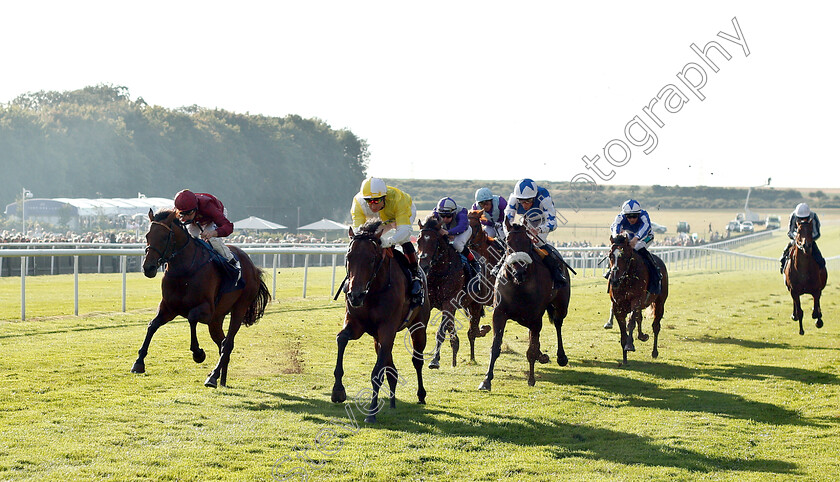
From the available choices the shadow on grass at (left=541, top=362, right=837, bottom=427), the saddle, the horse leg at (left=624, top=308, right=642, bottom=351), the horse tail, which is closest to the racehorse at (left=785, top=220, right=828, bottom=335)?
the horse leg at (left=624, top=308, right=642, bottom=351)

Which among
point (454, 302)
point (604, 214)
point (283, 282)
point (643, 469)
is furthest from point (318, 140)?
point (643, 469)

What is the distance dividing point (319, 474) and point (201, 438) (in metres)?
1.15

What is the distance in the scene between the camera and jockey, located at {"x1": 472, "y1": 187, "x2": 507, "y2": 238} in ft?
35.4

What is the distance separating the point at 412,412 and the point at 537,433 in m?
1.10

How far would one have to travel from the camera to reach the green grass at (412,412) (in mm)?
5348

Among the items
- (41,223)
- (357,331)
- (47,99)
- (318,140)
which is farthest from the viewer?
(318,140)

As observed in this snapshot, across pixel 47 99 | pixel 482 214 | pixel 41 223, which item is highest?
pixel 47 99

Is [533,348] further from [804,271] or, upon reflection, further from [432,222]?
[804,271]

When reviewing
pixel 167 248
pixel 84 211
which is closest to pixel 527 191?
pixel 167 248

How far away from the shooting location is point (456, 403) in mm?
7430

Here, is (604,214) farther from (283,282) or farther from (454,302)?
(454,302)

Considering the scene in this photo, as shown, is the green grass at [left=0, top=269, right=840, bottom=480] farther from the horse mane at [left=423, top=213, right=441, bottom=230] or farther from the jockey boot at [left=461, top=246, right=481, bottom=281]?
the horse mane at [left=423, top=213, right=441, bottom=230]

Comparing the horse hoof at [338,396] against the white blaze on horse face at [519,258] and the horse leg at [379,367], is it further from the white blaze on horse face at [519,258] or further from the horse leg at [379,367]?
the white blaze on horse face at [519,258]

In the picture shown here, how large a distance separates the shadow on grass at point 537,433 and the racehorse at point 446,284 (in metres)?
2.01
